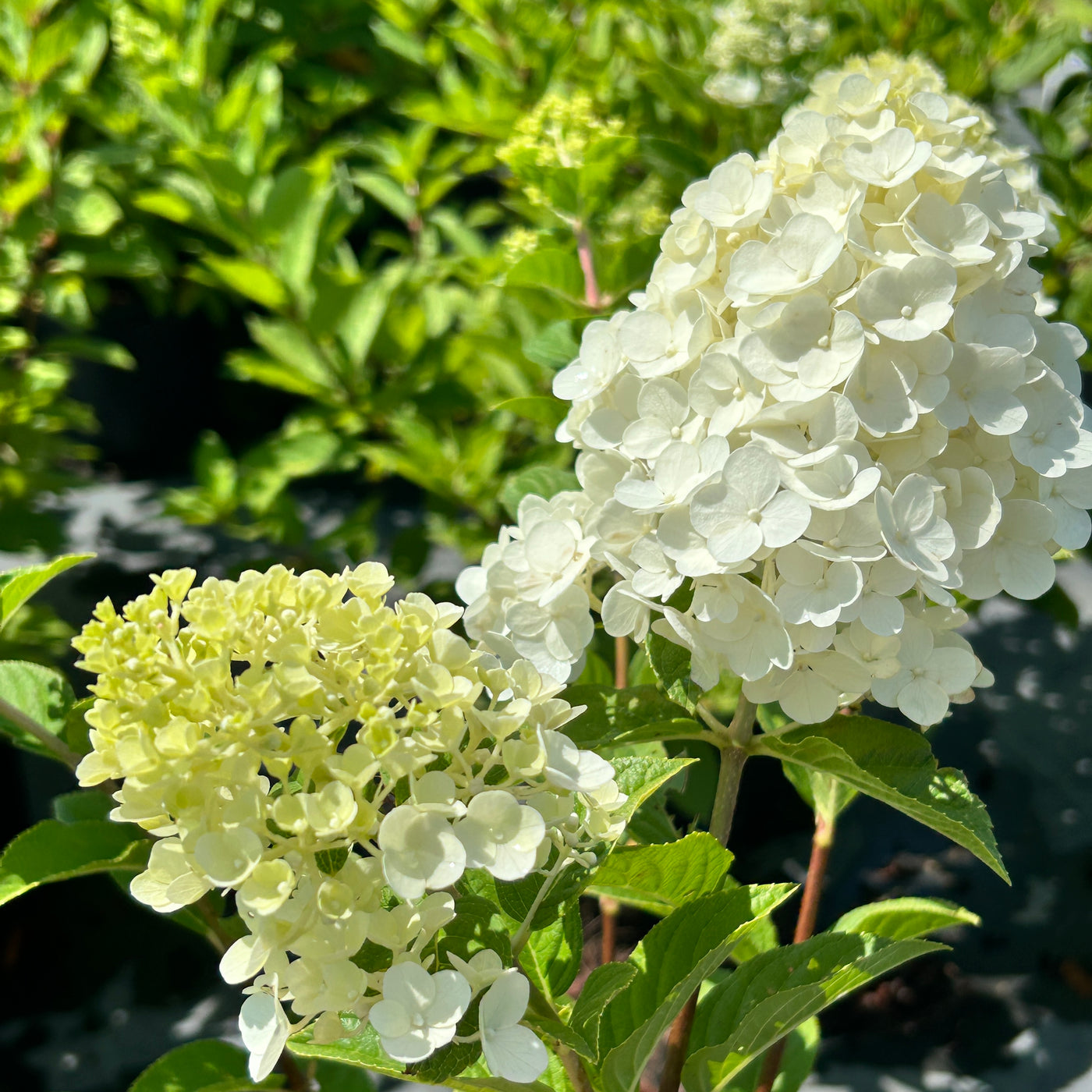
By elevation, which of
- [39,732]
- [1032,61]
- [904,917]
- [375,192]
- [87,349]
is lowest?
[87,349]

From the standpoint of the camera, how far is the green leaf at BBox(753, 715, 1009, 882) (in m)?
0.65

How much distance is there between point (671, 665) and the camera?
29.7 inches

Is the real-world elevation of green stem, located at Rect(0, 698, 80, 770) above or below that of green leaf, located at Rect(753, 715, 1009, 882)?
below

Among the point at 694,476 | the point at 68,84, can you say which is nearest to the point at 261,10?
the point at 68,84

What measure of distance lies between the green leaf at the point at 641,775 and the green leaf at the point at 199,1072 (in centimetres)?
45

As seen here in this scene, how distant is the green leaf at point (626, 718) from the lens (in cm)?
74

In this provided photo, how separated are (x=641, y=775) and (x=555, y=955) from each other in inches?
6.4

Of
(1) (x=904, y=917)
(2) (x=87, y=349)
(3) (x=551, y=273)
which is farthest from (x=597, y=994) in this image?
(2) (x=87, y=349)

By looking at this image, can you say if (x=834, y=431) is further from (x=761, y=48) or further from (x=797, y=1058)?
(x=761, y=48)

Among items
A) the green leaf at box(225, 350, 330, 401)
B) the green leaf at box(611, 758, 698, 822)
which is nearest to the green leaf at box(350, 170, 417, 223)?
the green leaf at box(225, 350, 330, 401)

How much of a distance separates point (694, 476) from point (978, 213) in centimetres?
25

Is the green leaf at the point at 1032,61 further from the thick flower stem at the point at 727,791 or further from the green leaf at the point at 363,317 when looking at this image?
the thick flower stem at the point at 727,791

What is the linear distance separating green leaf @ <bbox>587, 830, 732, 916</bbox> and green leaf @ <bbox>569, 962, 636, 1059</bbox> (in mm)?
59

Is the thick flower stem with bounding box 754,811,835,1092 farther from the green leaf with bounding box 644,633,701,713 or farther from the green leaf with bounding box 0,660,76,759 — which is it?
the green leaf with bounding box 0,660,76,759
